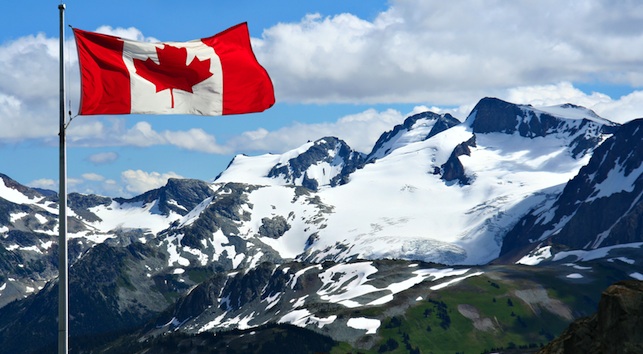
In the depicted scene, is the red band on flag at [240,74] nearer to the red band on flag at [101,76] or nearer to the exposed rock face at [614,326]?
the red band on flag at [101,76]

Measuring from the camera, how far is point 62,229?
45281 millimetres

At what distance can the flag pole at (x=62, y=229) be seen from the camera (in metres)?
44.9

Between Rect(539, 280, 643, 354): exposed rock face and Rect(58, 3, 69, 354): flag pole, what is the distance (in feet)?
81.0

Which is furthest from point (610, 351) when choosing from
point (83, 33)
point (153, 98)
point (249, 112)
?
point (83, 33)

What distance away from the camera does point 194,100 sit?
50.9 m

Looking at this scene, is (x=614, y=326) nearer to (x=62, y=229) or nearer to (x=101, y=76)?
(x=62, y=229)

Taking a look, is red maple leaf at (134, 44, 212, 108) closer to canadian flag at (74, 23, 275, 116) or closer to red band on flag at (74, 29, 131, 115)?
canadian flag at (74, 23, 275, 116)

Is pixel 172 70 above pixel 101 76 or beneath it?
above

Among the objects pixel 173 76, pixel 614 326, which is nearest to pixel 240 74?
pixel 173 76

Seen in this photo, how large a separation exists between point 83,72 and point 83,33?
1.82 m

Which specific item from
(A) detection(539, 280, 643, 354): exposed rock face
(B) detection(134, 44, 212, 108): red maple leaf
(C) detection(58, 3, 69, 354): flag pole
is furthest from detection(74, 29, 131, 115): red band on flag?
(A) detection(539, 280, 643, 354): exposed rock face

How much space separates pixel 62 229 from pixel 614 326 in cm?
2567

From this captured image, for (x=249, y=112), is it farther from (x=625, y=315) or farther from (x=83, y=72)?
(x=625, y=315)

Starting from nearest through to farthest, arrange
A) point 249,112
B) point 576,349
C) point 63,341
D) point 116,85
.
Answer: point 63,341 → point 116,85 → point 249,112 → point 576,349
